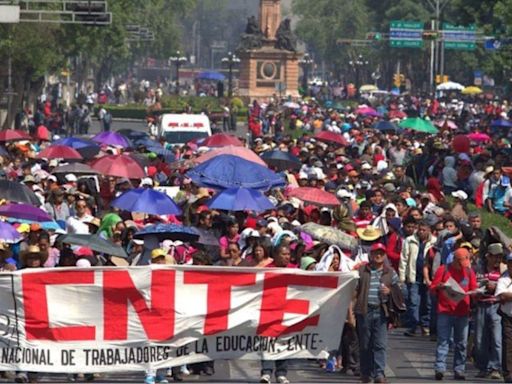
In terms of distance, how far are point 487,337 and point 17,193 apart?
7913mm

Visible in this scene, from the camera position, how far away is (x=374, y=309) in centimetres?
1789

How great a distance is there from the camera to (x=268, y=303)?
56.5 feet

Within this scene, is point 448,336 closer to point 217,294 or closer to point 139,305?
point 217,294

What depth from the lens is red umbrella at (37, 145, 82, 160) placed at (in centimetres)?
3350

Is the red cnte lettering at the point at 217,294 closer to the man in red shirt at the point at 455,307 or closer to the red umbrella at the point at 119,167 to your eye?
the man in red shirt at the point at 455,307

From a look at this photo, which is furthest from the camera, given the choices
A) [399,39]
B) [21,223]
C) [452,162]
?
[399,39]

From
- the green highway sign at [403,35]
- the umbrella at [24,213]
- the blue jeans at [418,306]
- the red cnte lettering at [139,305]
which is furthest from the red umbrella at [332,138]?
the green highway sign at [403,35]

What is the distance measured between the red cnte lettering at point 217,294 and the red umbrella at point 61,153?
1659 cm

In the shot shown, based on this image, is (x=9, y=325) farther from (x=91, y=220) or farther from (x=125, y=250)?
(x=91, y=220)

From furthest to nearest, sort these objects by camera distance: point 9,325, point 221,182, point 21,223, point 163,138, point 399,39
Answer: point 399,39, point 163,138, point 221,182, point 21,223, point 9,325

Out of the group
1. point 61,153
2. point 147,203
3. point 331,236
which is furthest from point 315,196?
point 61,153

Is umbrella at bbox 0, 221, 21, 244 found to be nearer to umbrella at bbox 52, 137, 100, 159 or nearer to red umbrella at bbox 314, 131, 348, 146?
umbrella at bbox 52, 137, 100, 159

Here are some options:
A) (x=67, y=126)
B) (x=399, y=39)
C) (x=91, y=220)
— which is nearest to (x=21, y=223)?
(x=91, y=220)

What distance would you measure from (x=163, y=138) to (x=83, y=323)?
1154 inches
